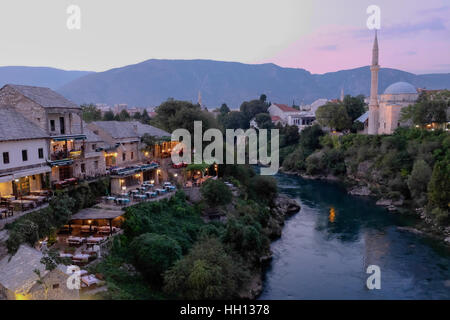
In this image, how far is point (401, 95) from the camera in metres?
64.8

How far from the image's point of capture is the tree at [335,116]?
7000 cm

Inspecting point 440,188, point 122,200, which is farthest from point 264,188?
point 122,200

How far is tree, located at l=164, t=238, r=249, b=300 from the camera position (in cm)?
1862

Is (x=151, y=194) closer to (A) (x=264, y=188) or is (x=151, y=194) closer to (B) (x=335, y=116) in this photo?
(A) (x=264, y=188)

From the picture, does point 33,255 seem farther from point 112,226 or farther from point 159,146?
point 159,146

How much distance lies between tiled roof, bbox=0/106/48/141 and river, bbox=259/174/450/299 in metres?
17.8

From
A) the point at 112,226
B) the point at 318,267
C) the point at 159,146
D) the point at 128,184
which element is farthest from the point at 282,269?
the point at 159,146

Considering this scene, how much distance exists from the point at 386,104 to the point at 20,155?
5982 cm

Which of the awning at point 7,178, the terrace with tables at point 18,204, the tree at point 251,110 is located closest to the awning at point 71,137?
the terrace with tables at point 18,204

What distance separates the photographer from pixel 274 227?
33.3 meters

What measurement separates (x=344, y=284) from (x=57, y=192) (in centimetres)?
1923

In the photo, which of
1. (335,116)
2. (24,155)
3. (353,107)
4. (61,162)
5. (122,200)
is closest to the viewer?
(24,155)

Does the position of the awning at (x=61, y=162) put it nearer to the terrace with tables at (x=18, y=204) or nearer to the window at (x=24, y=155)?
the window at (x=24, y=155)

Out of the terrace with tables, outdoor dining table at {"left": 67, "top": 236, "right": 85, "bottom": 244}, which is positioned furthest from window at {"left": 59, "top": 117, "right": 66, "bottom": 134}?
outdoor dining table at {"left": 67, "top": 236, "right": 85, "bottom": 244}
